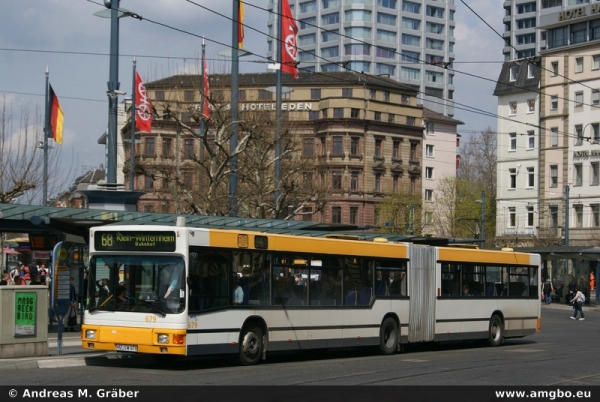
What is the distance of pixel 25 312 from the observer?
18.3m

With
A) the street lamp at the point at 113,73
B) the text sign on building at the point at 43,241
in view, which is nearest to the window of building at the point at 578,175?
the street lamp at the point at 113,73

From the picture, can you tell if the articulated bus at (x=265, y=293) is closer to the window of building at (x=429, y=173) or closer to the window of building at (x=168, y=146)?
the window of building at (x=168, y=146)

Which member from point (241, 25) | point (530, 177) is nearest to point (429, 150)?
point (530, 177)

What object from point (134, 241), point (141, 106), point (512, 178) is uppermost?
point (141, 106)

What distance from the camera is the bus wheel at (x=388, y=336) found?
22.7m

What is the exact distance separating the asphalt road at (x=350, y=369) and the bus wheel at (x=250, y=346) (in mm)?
220

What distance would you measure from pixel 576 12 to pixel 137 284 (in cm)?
7320

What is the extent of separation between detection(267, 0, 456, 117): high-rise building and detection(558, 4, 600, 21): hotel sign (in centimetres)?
4204

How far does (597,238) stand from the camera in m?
78.1

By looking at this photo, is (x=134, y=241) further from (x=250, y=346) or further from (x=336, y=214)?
(x=336, y=214)

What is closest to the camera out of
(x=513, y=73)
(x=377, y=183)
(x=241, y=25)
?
(x=241, y=25)
